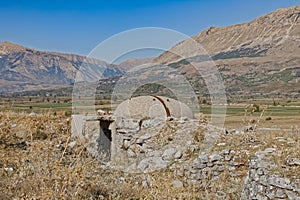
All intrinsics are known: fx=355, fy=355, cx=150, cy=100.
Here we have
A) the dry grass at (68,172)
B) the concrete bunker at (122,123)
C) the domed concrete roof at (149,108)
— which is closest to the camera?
the dry grass at (68,172)

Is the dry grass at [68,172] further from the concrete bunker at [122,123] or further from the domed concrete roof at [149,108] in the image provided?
the domed concrete roof at [149,108]

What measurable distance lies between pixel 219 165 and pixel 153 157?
2346 mm

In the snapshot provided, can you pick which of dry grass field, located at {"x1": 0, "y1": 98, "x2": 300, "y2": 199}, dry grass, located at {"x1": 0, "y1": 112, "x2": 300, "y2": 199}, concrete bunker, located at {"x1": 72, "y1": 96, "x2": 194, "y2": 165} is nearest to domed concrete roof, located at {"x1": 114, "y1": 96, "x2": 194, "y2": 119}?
concrete bunker, located at {"x1": 72, "y1": 96, "x2": 194, "y2": 165}

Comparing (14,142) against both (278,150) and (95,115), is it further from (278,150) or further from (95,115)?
(278,150)

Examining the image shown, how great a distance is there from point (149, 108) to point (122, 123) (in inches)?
45.4

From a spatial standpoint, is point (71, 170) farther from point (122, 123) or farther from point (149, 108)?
point (149, 108)

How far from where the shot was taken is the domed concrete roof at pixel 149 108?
1285 cm

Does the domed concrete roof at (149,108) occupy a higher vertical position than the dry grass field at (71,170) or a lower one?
higher

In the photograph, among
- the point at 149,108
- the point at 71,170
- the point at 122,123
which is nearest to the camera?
the point at 71,170

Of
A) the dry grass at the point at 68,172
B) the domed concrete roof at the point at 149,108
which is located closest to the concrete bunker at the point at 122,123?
the domed concrete roof at the point at 149,108

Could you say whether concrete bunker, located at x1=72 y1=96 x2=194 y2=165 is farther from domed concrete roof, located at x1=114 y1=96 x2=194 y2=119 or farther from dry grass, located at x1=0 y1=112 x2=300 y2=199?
dry grass, located at x1=0 y1=112 x2=300 y2=199

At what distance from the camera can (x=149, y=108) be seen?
42.4 feet

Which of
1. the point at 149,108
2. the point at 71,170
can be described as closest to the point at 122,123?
the point at 149,108

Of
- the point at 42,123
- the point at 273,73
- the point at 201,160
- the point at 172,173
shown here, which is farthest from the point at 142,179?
the point at 273,73
